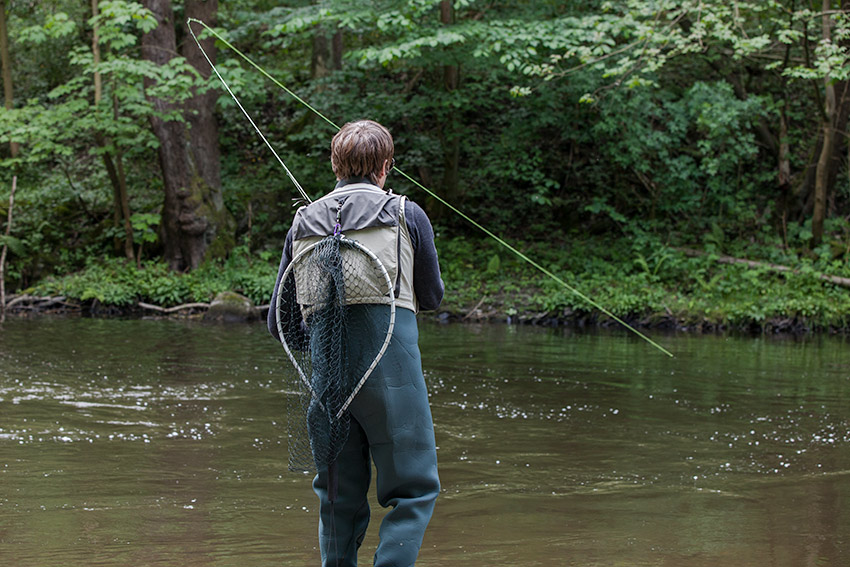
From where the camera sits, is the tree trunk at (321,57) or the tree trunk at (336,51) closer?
the tree trunk at (336,51)

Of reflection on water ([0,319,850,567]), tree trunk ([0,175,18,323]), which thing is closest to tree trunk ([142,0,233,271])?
tree trunk ([0,175,18,323])

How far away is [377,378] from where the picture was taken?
3.03 metres

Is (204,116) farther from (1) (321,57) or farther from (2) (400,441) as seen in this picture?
(2) (400,441)

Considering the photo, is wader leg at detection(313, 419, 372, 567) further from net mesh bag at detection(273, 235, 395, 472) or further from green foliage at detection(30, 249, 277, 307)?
green foliage at detection(30, 249, 277, 307)

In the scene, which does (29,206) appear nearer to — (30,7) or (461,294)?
(30,7)

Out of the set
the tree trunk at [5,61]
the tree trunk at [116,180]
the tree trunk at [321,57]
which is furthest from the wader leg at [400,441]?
the tree trunk at [321,57]

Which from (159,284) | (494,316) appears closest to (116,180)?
(159,284)

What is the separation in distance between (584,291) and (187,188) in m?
8.19

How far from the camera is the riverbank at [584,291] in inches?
623

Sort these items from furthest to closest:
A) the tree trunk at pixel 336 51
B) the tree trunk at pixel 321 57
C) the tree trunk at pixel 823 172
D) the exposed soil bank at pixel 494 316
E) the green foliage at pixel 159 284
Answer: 1. the tree trunk at pixel 321 57
2. the tree trunk at pixel 336 51
3. the tree trunk at pixel 823 172
4. the green foliage at pixel 159 284
5. the exposed soil bank at pixel 494 316

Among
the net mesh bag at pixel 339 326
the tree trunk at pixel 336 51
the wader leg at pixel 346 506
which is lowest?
the wader leg at pixel 346 506

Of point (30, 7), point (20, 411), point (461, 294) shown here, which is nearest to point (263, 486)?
point (20, 411)

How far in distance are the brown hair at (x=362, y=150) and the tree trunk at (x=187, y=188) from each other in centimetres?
1496

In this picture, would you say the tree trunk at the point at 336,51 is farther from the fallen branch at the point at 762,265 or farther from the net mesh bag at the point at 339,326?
the net mesh bag at the point at 339,326
